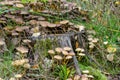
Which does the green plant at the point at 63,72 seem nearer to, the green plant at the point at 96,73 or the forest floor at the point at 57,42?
the forest floor at the point at 57,42

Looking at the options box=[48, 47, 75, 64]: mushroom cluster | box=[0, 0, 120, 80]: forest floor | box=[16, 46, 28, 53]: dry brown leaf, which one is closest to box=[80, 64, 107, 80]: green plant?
box=[0, 0, 120, 80]: forest floor

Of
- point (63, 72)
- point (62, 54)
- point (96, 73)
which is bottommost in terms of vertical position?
point (96, 73)

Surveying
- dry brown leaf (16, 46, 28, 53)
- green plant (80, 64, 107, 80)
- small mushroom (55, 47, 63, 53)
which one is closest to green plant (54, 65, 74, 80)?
small mushroom (55, 47, 63, 53)

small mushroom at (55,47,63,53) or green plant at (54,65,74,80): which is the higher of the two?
small mushroom at (55,47,63,53)

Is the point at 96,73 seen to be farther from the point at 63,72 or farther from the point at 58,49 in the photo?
the point at 58,49

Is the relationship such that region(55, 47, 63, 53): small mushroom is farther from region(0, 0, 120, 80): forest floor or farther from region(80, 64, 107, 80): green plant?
region(80, 64, 107, 80): green plant

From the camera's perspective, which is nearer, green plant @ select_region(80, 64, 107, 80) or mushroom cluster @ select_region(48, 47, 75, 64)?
mushroom cluster @ select_region(48, 47, 75, 64)

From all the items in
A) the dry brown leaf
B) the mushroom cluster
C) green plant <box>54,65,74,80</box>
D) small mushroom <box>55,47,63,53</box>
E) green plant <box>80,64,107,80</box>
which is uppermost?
the dry brown leaf

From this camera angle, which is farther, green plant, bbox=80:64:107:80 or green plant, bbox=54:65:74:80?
green plant, bbox=80:64:107:80

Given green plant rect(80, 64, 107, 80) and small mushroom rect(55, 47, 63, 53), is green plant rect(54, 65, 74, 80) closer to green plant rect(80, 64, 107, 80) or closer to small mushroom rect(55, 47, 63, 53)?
small mushroom rect(55, 47, 63, 53)

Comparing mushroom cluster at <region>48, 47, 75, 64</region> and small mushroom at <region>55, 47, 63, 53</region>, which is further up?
small mushroom at <region>55, 47, 63, 53</region>

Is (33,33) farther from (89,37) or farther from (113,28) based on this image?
(113,28)

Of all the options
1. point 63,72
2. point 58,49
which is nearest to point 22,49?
point 58,49

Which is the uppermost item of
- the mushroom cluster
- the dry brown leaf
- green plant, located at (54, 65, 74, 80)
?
the dry brown leaf
